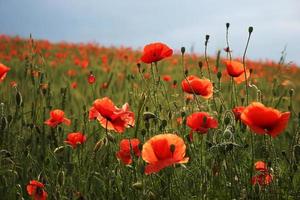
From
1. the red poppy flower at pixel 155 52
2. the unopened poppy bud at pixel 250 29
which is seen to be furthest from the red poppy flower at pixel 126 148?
the unopened poppy bud at pixel 250 29

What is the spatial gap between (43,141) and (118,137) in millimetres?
502

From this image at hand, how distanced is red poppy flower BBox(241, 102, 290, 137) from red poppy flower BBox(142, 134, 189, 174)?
0.28m

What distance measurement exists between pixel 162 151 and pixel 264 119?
42cm

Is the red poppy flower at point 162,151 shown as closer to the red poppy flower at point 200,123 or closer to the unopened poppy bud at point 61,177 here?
the red poppy flower at point 200,123

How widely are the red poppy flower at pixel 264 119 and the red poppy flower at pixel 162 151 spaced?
0.91 ft

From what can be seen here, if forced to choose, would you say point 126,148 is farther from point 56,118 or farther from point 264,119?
point 264,119

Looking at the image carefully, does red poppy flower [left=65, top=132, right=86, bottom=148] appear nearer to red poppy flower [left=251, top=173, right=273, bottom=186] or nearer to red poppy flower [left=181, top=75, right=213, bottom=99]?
red poppy flower [left=181, top=75, right=213, bottom=99]

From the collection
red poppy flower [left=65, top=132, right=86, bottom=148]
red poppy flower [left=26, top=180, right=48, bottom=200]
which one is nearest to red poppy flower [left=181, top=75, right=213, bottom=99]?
red poppy flower [left=65, top=132, right=86, bottom=148]

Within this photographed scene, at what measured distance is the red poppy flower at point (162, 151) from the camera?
69.4 inches

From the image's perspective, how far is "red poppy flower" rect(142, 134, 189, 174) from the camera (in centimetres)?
176

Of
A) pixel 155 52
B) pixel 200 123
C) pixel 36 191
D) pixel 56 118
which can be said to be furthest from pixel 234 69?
pixel 36 191

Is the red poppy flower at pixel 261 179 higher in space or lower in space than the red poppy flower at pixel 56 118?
lower

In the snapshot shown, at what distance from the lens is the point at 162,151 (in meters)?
1.81

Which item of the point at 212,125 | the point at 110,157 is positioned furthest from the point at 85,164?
the point at 212,125
